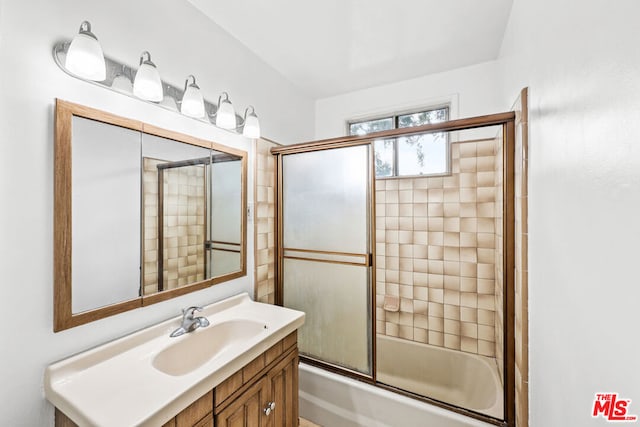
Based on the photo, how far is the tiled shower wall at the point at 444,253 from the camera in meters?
2.17

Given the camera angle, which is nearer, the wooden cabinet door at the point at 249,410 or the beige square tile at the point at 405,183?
the wooden cabinet door at the point at 249,410

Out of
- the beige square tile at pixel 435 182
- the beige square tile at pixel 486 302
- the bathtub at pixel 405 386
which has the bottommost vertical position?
the bathtub at pixel 405 386

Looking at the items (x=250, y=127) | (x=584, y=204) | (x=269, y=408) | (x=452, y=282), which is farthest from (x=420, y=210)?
(x=269, y=408)

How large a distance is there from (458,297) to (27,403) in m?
2.55

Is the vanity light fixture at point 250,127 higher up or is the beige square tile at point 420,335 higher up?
the vanity light fixture at point 250,127

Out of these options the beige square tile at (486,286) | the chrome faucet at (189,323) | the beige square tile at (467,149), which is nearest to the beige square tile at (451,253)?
the beige square tile at (486,286)

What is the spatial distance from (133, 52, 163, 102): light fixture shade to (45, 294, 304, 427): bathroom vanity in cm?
107

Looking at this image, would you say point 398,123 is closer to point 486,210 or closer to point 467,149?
point 467,149

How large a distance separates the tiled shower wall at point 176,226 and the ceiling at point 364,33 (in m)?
0.99

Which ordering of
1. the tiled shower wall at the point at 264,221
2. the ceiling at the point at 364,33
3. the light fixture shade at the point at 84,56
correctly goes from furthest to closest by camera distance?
1. the tiled shower wall at the point at 264,221
2. the ceiling at the point at 364,33
3. the light fixture shade at the point at 84,56

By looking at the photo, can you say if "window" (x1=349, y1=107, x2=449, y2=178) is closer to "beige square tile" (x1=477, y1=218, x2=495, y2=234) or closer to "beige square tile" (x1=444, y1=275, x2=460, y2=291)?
"beige square tile" (x1=477, y1=218, x2=495, y2=234)

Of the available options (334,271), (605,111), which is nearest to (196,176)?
(334,271)

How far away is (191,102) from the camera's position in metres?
1.39

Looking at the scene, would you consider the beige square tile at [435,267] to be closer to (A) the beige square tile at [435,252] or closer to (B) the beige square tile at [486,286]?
(A) the beige square tile at [435,252]
